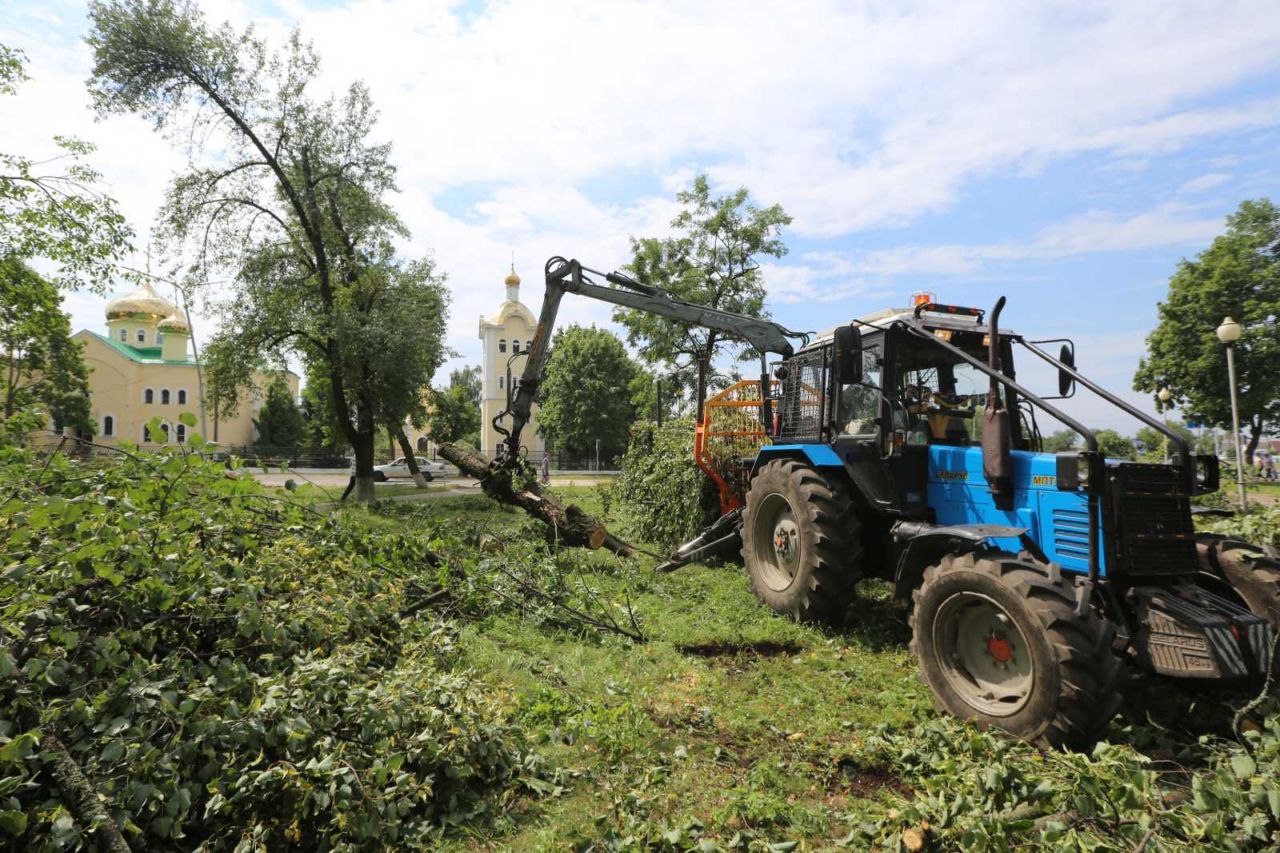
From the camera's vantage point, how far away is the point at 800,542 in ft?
20.0

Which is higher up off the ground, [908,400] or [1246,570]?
[908,400]

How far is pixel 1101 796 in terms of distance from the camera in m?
2.82

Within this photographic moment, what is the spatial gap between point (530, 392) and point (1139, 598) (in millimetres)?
8382

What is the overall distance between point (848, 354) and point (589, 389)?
4416 cm

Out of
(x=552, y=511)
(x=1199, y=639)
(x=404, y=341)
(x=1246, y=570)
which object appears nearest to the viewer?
(x=1199, y=639)

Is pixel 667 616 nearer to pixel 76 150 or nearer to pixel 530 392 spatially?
pixel 530 392

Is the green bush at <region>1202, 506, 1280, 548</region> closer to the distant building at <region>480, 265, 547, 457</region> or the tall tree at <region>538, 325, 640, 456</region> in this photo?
the tall tree at <region>538, 325, 640, 456</region>

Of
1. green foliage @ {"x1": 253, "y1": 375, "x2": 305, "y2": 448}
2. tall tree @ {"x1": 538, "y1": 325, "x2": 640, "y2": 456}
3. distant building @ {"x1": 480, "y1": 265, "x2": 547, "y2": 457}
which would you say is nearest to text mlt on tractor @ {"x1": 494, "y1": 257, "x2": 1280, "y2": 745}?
tall tree @ {"x1": 538, "y1": 325, "x2": 640, "y2": 456}

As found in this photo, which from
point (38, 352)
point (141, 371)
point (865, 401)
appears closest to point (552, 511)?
point (865, 401)

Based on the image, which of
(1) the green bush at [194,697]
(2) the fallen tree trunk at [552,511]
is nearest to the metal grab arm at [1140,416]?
(1) the green bush at [194,697]

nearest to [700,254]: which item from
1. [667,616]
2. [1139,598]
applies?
[667,616]

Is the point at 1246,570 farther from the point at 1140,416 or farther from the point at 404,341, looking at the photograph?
the point at 404,341

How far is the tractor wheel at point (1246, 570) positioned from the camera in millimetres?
4055

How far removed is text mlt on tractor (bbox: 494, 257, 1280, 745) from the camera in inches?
142
